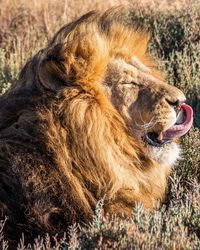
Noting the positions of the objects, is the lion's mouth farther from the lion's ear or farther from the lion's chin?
the lion's ear

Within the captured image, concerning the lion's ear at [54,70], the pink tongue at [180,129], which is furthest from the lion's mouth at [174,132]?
the lion's ear at [54,70]

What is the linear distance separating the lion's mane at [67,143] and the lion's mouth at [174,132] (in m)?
0.09

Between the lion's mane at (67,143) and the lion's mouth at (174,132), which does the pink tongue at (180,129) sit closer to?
the lion's mouth at (174,132)

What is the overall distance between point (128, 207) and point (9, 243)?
724 millimetres

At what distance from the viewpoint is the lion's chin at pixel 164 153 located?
4.30 meters

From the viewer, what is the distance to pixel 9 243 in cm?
382

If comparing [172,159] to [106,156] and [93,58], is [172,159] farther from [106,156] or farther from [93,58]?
[93,58]

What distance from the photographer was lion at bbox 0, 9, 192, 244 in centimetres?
392

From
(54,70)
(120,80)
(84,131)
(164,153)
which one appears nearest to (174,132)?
(164,153)

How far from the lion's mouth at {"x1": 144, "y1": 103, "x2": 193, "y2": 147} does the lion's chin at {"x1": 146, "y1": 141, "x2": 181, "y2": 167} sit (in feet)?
0.11

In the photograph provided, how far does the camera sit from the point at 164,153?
434cm

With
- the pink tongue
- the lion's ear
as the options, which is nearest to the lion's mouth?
the pink tongue

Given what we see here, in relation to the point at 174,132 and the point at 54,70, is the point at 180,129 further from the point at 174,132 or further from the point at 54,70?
the point at 54,70

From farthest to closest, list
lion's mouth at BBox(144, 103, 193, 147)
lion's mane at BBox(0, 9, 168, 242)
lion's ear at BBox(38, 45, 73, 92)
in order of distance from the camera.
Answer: lion's mouth at BBox(144, 103, 193, 147) → lion's ear at BBox(38, 45, 73, 92) → lion's mane at BBox(0, 9, 168, 242)
